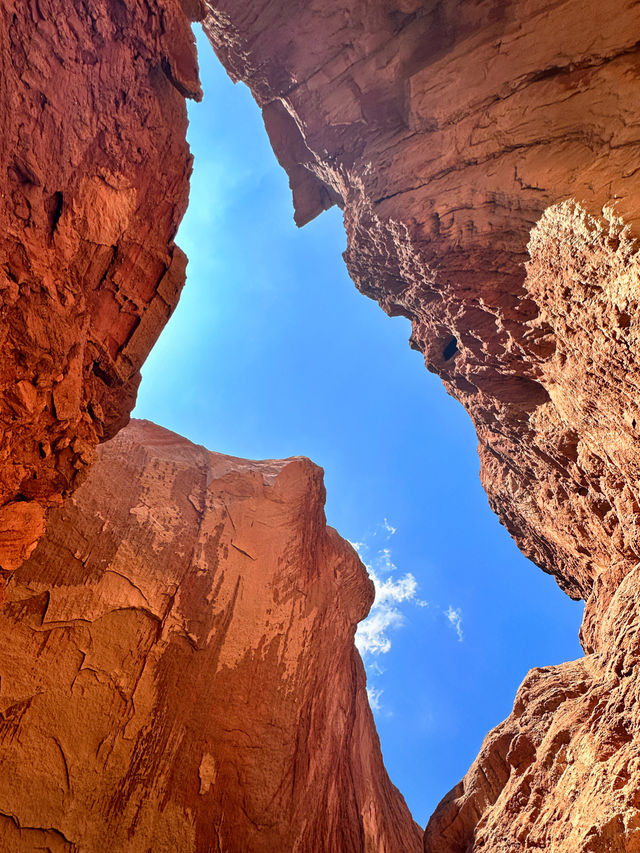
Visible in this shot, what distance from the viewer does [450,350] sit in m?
14.5

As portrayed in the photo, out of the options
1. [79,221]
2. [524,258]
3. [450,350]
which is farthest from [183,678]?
[524,258]

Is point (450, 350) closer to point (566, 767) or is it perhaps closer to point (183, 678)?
point (566, 767)

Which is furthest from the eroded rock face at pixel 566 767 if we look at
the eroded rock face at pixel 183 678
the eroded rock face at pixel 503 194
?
the eroded rock face at pixel 183 678

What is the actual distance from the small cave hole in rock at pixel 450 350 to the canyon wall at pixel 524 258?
0.25ft

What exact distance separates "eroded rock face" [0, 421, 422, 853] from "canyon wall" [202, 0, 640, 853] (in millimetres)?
3682

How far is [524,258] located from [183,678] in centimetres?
1252

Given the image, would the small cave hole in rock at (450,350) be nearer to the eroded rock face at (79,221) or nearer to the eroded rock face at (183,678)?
the eroded rock face at (183,678)

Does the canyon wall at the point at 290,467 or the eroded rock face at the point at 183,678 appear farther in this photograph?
the eroded rock face at the point at 183,678

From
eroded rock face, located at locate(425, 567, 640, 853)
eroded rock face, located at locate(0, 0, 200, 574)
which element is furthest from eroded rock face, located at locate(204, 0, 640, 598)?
eroded rock face, located at locate(0, 0, 200, 574)

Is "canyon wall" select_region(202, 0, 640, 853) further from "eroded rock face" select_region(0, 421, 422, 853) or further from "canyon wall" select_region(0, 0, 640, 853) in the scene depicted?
"eroded rock face" select_region(0, 421, 422, 853)

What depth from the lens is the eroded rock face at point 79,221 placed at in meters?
5.30

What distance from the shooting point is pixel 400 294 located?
14.3 meters

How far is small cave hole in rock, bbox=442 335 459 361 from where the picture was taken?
14.3m

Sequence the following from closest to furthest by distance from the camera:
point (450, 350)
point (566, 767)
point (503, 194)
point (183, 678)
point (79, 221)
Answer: point (79, 221)
point (566, 767)
point (503, 194)
point (183, 678)
point (450, 350)
